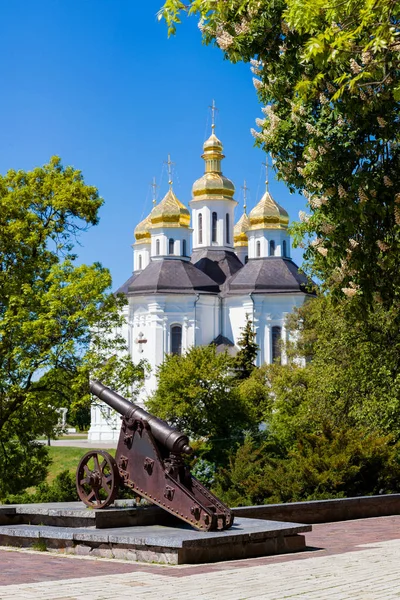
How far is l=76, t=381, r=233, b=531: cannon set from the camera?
1027cm

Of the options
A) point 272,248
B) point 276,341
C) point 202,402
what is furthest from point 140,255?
point 202,402

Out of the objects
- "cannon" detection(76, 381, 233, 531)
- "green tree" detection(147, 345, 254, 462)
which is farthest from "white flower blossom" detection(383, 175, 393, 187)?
"green tree" detection(147, 345, 254, 462)

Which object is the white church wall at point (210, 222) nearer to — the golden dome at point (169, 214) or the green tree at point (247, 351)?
the golden dome at point (169, 214)

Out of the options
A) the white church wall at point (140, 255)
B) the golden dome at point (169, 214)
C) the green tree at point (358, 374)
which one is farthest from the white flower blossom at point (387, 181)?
the white church wall at point (140, 255)

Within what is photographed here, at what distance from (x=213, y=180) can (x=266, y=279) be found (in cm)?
1105

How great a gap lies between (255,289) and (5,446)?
39309mm

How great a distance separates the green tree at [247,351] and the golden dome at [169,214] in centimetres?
1009

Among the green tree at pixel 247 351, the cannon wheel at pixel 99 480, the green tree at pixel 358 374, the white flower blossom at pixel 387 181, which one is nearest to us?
the white flower blossom at pixel 387 181

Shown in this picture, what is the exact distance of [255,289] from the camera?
62.2 metres

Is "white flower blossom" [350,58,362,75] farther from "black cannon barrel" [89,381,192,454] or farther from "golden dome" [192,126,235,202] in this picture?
"golden dome" [192,126,235,202]

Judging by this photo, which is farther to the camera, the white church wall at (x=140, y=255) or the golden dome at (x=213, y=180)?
the white church wall at (x=140, y=255)

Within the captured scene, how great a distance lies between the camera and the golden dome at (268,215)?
66.4 meters

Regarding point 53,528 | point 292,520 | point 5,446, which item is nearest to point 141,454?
point 53,528

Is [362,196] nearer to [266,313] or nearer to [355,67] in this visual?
[355,67]
